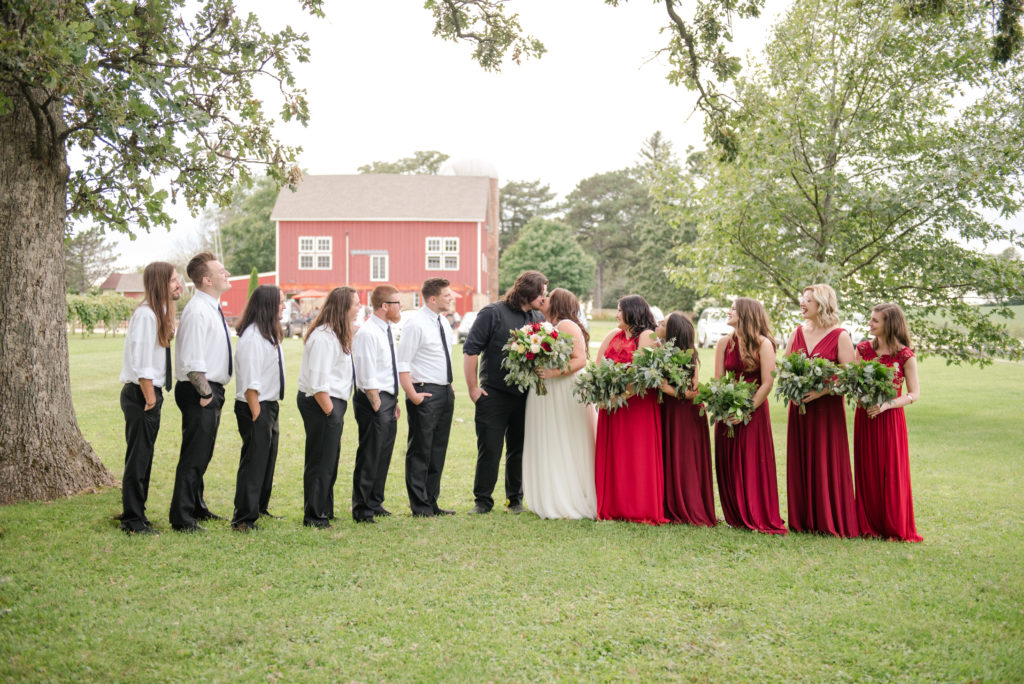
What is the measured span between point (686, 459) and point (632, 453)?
0.47 meters

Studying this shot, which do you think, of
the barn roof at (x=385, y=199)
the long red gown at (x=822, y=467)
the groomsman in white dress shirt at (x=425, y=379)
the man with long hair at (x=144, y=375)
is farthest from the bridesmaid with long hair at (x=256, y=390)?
the barn roof at (x=385, y=199)

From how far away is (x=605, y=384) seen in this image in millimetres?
7188

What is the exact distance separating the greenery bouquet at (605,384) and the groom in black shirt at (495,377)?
648 millimetres

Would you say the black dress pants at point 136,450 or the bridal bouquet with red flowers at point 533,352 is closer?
the black dress pants at point 136,450

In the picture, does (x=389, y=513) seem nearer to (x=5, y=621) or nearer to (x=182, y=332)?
(x=182, y=332)

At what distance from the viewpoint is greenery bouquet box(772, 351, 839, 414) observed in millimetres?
6750

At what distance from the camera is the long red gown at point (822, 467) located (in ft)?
22.5

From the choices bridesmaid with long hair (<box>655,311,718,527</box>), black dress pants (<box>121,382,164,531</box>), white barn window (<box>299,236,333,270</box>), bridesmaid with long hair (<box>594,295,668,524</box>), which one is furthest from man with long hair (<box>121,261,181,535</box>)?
white barn window (<box>299,236,333,270</box>)

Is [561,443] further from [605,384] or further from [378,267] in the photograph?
[378,267]

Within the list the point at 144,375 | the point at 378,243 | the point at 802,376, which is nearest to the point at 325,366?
the point at 144,375

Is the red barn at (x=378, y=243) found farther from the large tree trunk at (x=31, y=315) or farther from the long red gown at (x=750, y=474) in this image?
the long red gown at (x=750, y=474)

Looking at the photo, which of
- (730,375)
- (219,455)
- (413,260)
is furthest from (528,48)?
(413,260)

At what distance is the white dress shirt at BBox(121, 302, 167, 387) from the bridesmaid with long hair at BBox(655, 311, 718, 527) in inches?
164

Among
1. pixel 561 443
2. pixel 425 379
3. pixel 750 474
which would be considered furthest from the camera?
pixel 561 443
